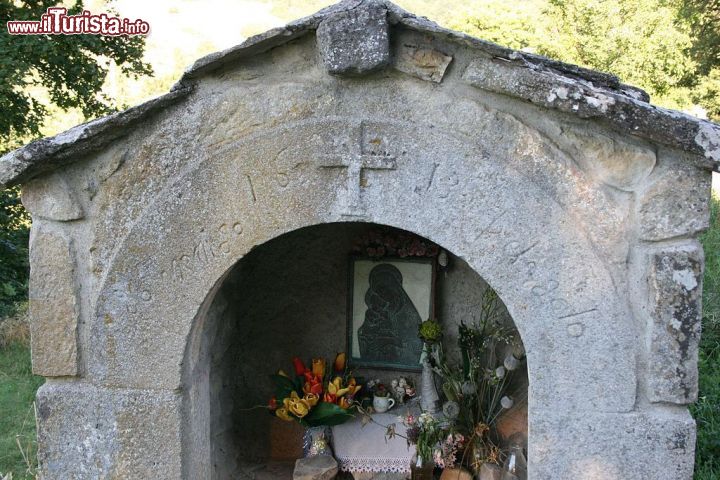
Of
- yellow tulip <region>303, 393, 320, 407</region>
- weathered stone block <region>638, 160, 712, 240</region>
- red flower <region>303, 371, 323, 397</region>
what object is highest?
weathered stone block <region>638, 160, 712, 240</region>

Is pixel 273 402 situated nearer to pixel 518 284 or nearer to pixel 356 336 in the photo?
pixel 356 336

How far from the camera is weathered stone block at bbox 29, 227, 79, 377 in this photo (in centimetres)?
313

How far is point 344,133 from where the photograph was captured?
289 cm

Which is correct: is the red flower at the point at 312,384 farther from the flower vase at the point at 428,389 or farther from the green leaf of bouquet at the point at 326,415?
the flower vase at the point at 428,389

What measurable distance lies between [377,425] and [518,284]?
6.16 feet

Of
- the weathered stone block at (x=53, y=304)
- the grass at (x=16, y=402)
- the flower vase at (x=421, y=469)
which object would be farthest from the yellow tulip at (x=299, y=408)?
the grass at (x=16, y=402)

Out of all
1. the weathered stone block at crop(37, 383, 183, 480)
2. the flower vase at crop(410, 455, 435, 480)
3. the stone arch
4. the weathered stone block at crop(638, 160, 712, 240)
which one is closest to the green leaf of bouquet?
the flower vase at crop(410, 455, 435, 480)

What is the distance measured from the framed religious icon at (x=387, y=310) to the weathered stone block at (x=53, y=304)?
1.92 m

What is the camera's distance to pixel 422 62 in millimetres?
2799

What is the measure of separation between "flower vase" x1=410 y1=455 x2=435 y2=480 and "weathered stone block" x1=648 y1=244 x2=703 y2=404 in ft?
5.03

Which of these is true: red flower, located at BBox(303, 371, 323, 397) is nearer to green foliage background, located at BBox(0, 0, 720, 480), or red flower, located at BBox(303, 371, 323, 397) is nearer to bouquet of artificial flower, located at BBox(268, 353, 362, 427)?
bouquet of artificial flower, located at BBox(268, 353, 362, 427)

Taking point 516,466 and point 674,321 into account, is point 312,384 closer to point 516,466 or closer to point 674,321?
point 516,466

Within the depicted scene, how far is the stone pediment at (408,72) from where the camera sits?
2543mm

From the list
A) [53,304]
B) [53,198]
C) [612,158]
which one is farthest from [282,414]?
[612,158]
